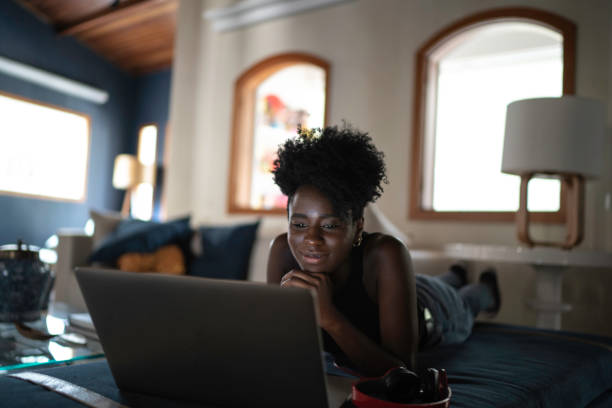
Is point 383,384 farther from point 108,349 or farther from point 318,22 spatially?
point 318,22

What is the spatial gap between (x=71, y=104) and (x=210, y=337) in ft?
24.7

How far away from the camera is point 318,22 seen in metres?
4.19

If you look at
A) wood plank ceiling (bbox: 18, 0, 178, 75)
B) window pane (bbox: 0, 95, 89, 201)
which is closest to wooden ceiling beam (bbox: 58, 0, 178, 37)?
wood plank ceiling (bbox: 18, 0, 178, 75)

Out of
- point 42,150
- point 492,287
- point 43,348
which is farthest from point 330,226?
point 42,150

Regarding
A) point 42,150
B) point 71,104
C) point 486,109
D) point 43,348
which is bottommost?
point 43,348

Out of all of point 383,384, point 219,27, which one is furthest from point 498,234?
point 219,27

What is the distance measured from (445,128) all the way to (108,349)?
16.8 feet

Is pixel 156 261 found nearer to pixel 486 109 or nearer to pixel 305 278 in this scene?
pixel 305 278

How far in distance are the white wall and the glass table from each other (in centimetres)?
243

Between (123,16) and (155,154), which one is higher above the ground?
(123,16)

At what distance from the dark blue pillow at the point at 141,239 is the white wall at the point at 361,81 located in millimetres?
973

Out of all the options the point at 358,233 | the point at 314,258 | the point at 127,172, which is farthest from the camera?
the point at 127,172

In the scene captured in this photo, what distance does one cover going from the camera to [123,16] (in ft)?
21.9

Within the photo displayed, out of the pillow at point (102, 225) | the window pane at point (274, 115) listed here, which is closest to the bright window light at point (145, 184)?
the window pane at point (274, 115)
